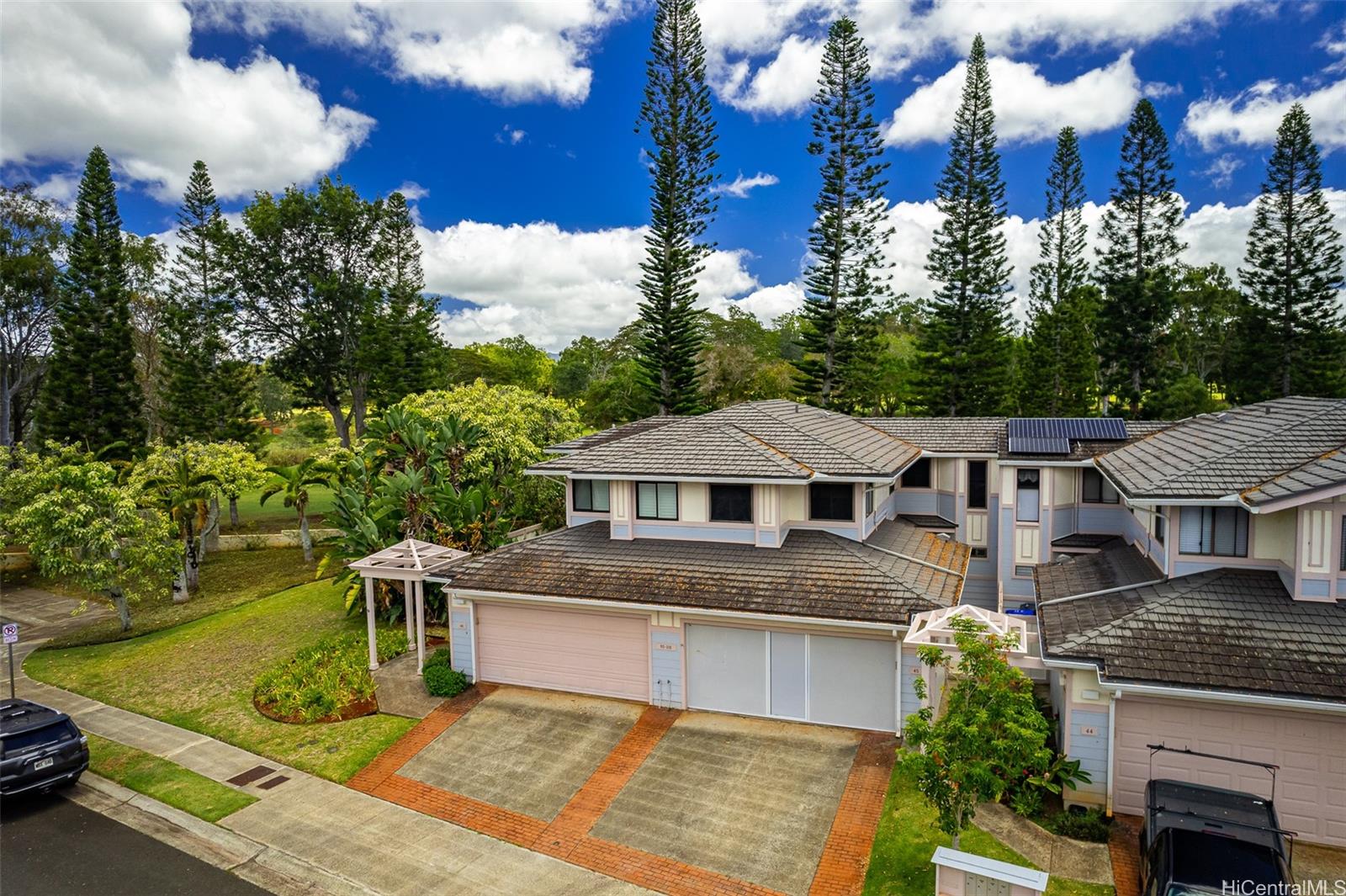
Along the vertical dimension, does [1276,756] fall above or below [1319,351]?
below

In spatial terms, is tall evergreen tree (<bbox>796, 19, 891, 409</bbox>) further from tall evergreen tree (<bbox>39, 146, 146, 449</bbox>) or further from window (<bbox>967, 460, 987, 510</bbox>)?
tall evergreen tree (<bbox>39, 146, 146, 449</bbox>)

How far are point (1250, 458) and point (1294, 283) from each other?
93.6 feet

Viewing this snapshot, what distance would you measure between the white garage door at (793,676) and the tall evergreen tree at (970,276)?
2566 cm

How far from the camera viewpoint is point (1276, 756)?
1002cm

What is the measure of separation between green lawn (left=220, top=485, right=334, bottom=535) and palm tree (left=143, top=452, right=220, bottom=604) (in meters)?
8.55

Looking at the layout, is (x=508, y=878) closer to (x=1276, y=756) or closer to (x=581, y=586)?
(x=581, y=586)

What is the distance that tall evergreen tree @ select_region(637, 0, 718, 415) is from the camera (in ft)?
105

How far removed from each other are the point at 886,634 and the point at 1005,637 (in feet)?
10.5

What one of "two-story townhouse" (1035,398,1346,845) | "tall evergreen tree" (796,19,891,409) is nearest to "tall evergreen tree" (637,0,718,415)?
"tall evergreen tree" (796,19,891,409)

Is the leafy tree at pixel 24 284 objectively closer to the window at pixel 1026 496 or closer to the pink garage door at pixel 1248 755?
the window at pixel 1026 496

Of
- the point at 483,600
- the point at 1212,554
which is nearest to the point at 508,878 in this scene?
the point at 483,600

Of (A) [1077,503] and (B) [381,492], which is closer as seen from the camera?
(A) [1077,503]

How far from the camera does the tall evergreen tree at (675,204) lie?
32.1m

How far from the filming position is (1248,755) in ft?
33.1
